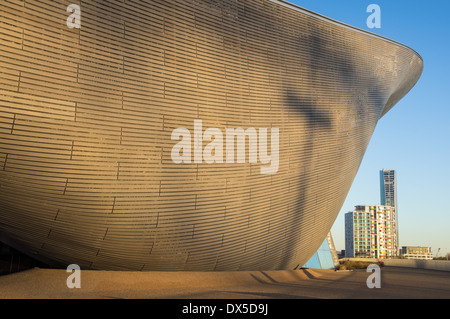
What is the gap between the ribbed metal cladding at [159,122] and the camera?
25.7ft

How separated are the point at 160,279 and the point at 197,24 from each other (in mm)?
6358

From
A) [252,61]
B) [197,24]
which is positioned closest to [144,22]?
[197,24]

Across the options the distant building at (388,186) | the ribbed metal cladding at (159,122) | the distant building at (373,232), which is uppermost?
the distant building at (388,186)

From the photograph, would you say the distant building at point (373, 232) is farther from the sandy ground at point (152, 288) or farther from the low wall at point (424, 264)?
the sandy ground at point (152, 288)

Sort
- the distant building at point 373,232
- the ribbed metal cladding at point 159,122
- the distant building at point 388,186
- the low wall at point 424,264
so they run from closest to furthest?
the ribbed metal cladding at point 159,122 → the low wall at point 424,264 → the distant building at point 373,232 → the distant building at point 388,186

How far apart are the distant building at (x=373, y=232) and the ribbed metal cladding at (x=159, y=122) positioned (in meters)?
72.4

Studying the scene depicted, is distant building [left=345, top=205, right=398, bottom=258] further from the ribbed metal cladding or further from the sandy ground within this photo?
the sandy ground

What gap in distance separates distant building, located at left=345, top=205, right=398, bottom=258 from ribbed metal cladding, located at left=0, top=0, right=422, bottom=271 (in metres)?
72.4

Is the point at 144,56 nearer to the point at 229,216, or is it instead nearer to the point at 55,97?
the point at 55,97

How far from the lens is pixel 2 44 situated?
23.6 feet

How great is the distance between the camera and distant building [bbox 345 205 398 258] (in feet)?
263

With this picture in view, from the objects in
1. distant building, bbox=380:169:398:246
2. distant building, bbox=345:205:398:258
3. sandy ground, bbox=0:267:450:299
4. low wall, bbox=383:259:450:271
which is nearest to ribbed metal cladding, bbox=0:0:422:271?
sandy ground, bbox=0:267:450:299

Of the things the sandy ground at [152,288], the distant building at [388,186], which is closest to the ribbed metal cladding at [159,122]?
the sandy ground at [152,288]

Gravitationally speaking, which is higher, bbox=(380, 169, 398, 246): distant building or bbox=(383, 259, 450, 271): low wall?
bbox=(380, 169, 398, 246): distant building
